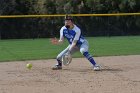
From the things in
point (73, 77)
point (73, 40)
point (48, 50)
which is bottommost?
point (48, 50)

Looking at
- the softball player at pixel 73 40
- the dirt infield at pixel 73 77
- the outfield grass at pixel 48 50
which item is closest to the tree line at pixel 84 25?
the outfield grass at pixel 48 50

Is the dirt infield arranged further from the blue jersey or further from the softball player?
the blue jersey

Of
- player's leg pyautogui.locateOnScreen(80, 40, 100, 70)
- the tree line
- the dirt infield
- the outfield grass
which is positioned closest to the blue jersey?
player's leg pyautogui.locateOnScreen(80, 40, 100, 70)

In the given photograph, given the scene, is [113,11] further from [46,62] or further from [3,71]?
[3,71]

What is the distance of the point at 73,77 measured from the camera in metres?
11.5

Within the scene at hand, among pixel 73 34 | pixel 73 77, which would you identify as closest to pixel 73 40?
pixel 73 34

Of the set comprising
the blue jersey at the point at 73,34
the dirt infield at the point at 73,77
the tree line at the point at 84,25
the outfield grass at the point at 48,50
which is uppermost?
the blue jersey at the point at 73,34

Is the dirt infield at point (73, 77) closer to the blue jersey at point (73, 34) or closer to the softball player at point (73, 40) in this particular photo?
the softball player at point (73, 40)

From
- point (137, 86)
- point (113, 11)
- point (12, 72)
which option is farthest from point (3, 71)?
point (113, 11)

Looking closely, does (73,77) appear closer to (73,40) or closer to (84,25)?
(73,40)

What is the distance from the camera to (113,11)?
34.4 metres

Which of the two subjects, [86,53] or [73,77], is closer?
[73,77]

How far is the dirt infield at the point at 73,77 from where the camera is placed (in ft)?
31.7

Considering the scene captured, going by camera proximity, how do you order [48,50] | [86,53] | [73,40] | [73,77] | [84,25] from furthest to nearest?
[84,25] → [48,50] → [73,40] → [86,53] → [73,77]
